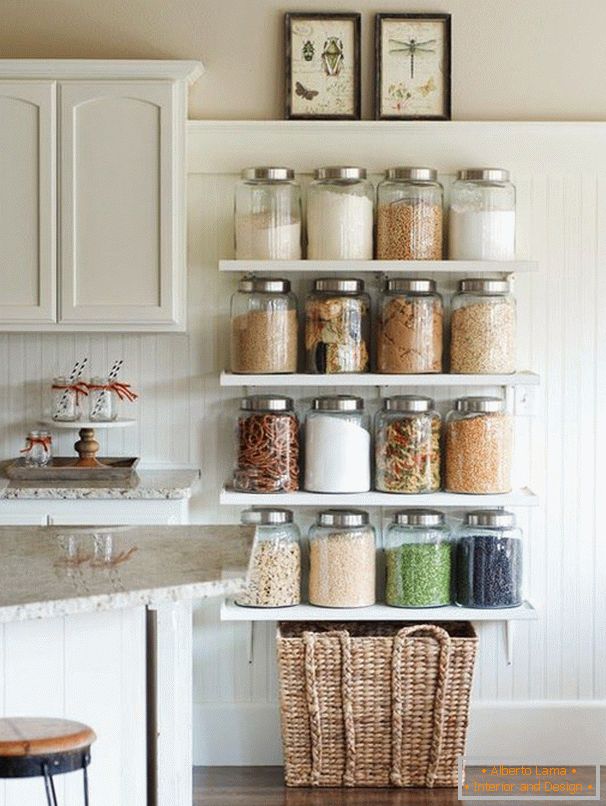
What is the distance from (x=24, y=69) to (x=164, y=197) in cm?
53

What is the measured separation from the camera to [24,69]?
12.7 ft

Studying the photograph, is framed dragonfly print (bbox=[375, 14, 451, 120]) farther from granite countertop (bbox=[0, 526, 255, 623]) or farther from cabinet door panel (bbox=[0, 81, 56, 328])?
granite countertop (bbox=[0, 526, 255, 623])

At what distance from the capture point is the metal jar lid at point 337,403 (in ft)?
13.0

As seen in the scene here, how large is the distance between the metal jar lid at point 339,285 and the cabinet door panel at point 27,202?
0.77m

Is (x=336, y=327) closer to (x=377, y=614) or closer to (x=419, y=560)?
(x=419, y=560)

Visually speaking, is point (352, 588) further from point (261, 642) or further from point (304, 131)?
point (304, 131)

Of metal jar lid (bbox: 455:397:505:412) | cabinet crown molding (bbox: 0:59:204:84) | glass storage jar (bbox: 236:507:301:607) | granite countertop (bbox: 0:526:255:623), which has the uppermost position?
cabinet crown molding (bbox: 0:59:204:84)

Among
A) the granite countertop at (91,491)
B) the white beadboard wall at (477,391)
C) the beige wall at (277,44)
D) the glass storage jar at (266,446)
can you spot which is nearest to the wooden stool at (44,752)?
the granite countertop at (91,491)

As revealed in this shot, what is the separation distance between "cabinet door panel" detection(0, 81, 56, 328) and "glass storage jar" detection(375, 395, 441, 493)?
1029 mm

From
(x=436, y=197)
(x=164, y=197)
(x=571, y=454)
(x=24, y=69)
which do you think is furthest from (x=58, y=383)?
(x=571, y=454)

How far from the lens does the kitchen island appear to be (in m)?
2.23

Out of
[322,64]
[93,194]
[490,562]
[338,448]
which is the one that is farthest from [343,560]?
[322,64]

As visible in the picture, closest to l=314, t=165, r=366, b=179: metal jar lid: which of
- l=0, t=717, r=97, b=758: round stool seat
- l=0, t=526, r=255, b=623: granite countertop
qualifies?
l=0, t=526, r=255, b=623: granite countertop

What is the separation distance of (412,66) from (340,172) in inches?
18.3
